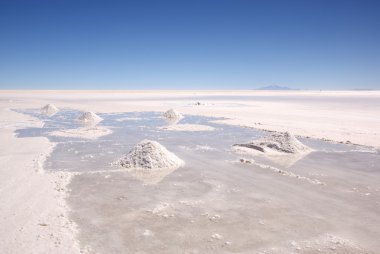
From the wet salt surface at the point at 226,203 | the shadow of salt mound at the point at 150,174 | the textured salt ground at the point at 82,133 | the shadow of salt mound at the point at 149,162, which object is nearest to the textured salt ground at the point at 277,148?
the wet salt surface at the point at 226,203

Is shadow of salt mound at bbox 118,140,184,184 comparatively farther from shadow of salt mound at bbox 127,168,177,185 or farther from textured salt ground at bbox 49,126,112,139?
textured salt ground at bbox 49,126,112,139

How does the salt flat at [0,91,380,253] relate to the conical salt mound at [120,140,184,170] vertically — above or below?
below

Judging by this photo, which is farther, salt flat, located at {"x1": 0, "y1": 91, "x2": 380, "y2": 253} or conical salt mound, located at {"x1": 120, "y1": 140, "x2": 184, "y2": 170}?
conical salt mound, located at {"x1": 120, "y1": 140, "x2": 184, "y2": 170}

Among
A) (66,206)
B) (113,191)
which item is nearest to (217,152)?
(113,191)

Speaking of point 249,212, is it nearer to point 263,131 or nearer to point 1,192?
point 1,192

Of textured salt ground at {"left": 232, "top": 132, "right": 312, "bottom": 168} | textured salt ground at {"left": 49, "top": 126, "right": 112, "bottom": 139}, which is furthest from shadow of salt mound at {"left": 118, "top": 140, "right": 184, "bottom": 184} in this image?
textured salt ground at {"left": 49, "top": 126, "right": 112, "bottom": 139}
